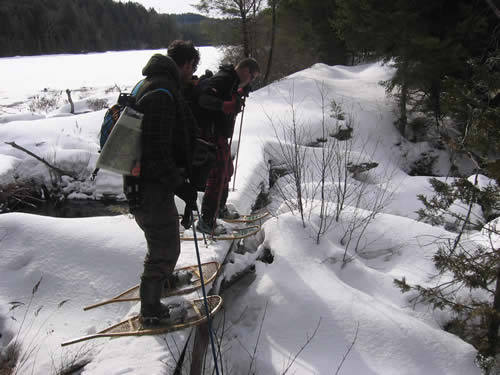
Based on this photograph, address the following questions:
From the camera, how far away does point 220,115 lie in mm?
3473

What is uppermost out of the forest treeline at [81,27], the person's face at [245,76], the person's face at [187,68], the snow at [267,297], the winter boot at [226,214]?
Answer: the forest treeline at [81,27]

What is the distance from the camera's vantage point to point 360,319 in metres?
2.69

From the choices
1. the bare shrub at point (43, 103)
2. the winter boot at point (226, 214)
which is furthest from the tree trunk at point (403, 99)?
the bare shrub at point (43, 103)

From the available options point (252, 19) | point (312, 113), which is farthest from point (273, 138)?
point (252, 19)

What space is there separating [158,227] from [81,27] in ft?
209

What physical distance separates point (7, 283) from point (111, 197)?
3866 mm

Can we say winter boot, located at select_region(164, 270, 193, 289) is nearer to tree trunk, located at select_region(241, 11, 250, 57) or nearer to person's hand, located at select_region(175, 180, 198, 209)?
person's hand, located at select_region(175, 180, 198, 209)

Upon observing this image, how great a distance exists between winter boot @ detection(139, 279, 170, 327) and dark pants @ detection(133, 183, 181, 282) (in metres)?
0.04

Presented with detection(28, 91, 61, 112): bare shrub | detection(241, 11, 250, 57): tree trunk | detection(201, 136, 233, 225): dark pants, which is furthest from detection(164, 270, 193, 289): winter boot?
detection(28, 91, 61, 112): bare shrub

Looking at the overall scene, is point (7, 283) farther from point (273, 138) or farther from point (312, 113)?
point (312, 113)

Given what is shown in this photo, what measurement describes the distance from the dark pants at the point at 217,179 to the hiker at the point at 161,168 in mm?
1176

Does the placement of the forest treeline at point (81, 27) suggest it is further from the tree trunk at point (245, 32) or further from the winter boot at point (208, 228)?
A: the winter boot at point (208, 228)

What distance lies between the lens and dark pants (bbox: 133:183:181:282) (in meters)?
2.17

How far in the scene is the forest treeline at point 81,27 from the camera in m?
46.7
